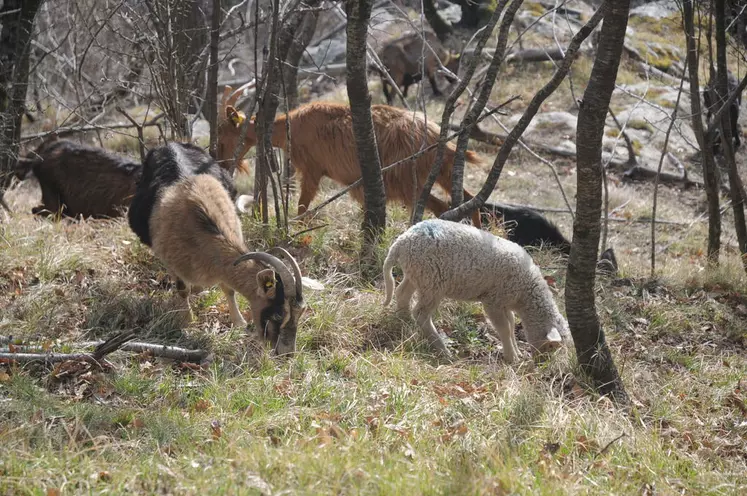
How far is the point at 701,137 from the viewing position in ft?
27.0

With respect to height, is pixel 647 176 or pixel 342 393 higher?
pixel 647 176

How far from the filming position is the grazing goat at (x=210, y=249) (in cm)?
549

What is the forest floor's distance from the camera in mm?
3752

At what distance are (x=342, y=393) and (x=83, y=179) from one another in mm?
5794

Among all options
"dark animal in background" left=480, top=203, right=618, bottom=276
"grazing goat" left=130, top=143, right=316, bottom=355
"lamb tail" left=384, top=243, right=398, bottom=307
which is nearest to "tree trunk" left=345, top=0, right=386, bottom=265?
"lamb tail" left=384, top=243, right=398, bottom=307

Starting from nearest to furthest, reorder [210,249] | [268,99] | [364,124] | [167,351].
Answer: [167,351], [210,249], [364,124], [268,99]

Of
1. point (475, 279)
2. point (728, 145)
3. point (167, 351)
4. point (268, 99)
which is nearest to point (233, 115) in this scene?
point (268, 99)

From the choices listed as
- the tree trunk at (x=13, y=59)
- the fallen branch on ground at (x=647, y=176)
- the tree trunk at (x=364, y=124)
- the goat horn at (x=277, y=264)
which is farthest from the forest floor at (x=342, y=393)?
the fallen branch on ground at (x=647, y=176)

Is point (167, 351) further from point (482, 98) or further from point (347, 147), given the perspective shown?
point (347, 147)

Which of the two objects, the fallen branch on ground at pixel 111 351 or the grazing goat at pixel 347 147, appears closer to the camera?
the fallen branch on ground at pixel 111 351

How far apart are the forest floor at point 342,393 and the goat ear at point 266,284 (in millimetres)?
466

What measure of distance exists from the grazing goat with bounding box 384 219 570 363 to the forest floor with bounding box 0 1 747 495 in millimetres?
228

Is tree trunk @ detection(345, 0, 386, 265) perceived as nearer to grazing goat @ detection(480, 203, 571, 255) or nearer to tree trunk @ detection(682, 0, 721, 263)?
grazing goat @ detection(480, 203, 571, 255)

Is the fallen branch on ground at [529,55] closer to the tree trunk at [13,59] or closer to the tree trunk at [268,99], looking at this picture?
the tree trunk at [268,99]
